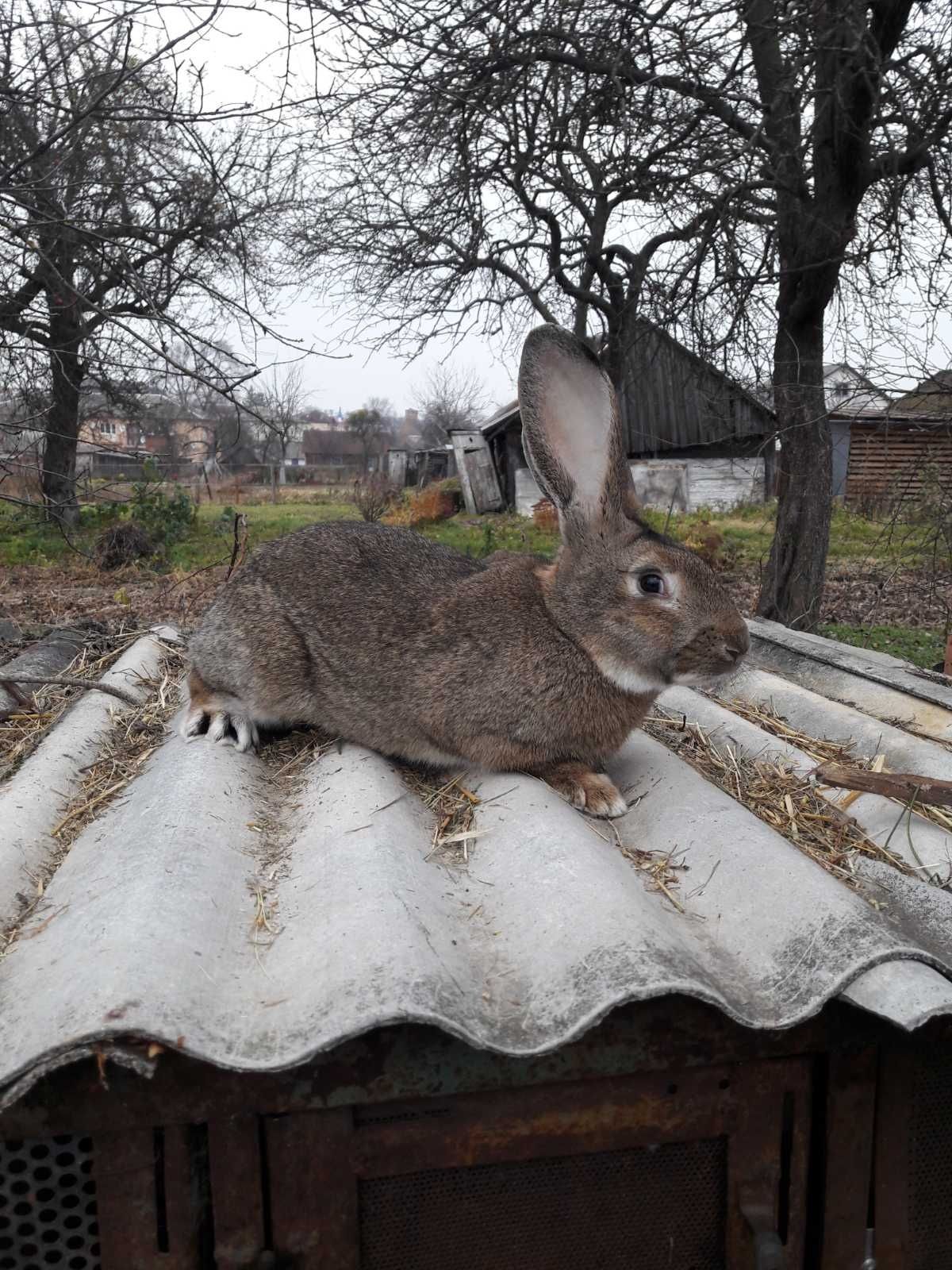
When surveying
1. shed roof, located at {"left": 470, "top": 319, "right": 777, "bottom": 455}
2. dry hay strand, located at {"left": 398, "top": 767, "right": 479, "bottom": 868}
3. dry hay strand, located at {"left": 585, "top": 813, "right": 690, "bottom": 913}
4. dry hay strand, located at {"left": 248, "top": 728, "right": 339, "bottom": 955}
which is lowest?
dry hay strand, located at {"left": 585, "top": 813, "right": 690, "bottom": 913}

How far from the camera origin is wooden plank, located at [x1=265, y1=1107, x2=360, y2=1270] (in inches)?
68.1

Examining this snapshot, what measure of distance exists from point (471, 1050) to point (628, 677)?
4.28ft

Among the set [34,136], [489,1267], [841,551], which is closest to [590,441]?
[489,1267]

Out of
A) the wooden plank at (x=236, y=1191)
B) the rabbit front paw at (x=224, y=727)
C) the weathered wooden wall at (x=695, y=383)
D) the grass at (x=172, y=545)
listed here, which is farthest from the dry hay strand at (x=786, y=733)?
the grass at (x=172, y=545)

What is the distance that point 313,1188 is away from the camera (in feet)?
5.75

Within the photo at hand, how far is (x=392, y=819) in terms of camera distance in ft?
7.99

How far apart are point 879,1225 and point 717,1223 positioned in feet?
1.11

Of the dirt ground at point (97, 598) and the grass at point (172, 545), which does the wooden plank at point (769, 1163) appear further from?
the grass at point (172, 545)

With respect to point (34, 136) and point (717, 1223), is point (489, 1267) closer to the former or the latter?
point (717, 1223)

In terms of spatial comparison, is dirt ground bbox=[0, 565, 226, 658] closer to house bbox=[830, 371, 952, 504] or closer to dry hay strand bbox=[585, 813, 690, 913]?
dry hay strand bbox=[585, 813, 690, 913]

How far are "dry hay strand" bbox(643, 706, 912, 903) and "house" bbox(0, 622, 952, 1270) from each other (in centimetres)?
3

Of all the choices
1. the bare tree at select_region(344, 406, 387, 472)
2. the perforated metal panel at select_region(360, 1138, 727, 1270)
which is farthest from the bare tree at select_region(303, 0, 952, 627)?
the bare tree at select_region(344, 406, 387, 472)

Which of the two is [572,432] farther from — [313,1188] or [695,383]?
[695,383]

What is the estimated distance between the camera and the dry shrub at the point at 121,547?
12.2 m
